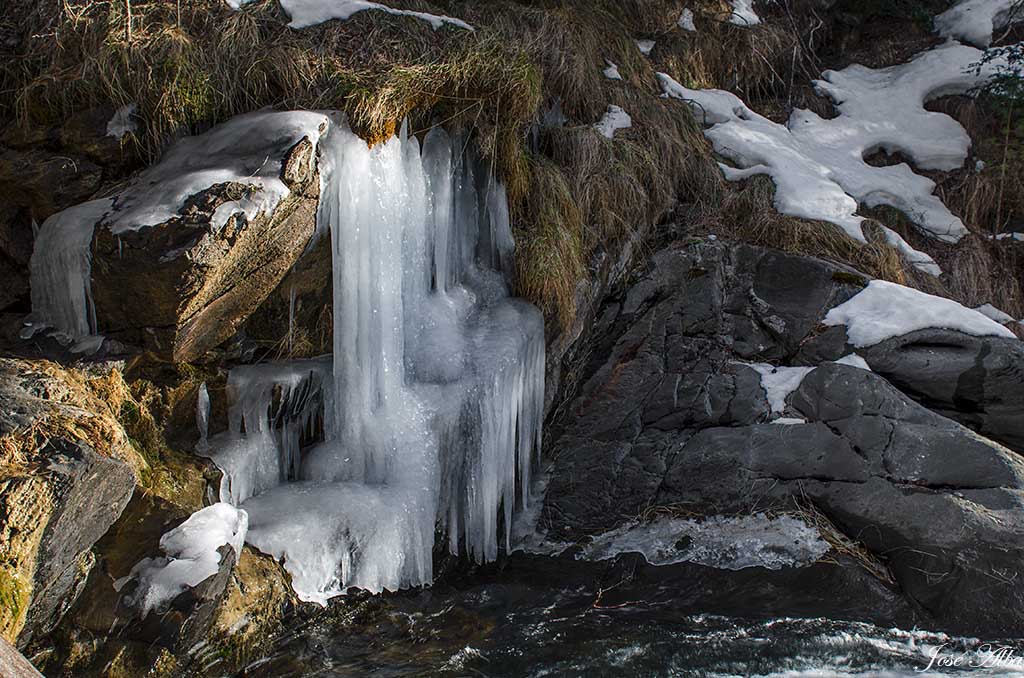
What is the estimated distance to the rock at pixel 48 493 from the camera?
2.66 meters

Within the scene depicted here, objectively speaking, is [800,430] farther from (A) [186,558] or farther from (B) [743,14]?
(B) [743,14]

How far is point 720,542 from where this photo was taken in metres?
4.46

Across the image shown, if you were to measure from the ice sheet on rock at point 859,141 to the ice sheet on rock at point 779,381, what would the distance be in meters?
1.53

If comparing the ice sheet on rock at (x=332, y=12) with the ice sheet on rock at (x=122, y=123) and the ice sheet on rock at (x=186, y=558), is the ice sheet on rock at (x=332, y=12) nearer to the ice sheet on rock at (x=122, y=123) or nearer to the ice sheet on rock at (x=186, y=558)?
the ice sheet on rock at (x=122, y=123)

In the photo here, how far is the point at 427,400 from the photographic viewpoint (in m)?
4.35

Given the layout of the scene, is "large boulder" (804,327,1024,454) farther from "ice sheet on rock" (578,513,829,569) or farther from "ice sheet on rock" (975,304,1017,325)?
"ice sheet on rock" (975,304,1017,325)

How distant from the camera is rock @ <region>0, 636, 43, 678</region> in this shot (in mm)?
1949

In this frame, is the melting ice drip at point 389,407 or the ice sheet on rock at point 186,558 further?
the melting ice drip at point 389,407

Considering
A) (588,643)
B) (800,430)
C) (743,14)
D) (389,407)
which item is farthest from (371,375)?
(743,14)

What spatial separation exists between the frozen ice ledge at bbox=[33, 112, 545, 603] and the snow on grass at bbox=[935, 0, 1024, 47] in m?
5.82

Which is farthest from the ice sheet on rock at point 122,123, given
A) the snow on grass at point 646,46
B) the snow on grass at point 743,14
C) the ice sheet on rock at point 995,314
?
the ice sheet on rock at point 995,314

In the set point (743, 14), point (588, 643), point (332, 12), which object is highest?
point (743, 14)

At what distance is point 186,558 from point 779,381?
3.27 metres

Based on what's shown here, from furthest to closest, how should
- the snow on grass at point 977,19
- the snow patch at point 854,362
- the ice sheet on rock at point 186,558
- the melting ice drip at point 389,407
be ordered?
1. the snow on grass at point 977,19
2. the snow patch at point 854,362
3. the melting ice drip at point 389,407
4. the ice sheet on rock at point 186,558
